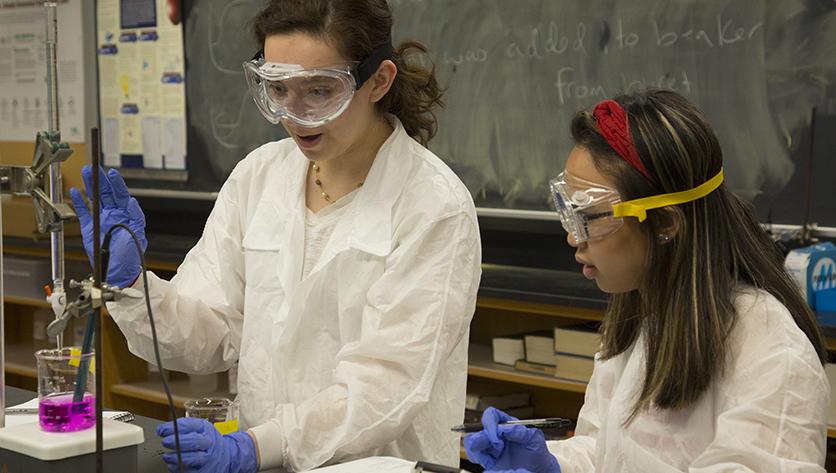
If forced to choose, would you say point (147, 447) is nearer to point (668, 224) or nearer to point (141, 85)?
point (668, 224)

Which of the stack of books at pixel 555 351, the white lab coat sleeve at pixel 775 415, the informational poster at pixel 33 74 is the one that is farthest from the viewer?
the informational poster at pixel 33 74

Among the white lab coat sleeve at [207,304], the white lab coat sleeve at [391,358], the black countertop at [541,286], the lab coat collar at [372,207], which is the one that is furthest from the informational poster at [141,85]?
the white lab coat sleeve at [391,358]

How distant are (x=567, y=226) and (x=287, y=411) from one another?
0.59 metres

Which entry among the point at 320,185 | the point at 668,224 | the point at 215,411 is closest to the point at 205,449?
the point at 215,411

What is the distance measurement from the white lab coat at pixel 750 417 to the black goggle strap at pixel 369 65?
726 millimetres

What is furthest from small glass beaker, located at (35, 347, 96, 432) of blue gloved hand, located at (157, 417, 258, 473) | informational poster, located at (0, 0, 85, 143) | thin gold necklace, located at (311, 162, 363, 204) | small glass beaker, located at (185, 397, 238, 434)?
informational poster, located at (0, 0, 85, 143)

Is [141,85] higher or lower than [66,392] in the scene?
higher

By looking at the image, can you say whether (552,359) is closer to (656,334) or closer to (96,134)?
(656,334)

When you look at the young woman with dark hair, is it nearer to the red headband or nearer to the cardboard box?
the red headband

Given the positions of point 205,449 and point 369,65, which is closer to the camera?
point 205,449

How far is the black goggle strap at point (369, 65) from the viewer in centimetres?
195

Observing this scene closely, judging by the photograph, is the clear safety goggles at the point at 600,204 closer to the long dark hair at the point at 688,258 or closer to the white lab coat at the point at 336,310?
the long dark hair at the point at 688,258

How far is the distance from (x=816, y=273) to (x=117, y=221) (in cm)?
184

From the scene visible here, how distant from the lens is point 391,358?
6.01 ft
